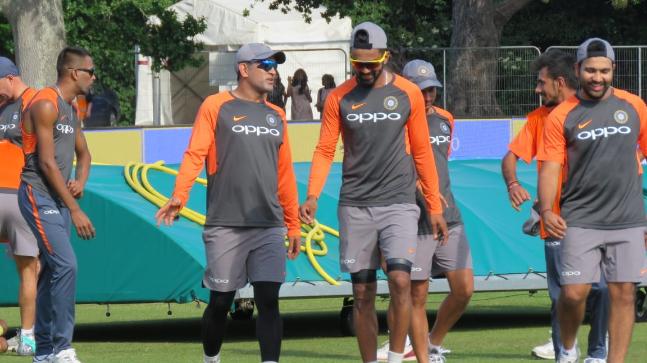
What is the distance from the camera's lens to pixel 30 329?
1122 centimetres

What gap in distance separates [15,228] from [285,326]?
3.75m

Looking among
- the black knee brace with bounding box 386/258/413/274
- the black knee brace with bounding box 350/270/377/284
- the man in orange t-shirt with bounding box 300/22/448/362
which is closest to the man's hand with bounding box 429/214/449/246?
the man in orange t-shirt with bounding box 300/22/448/362

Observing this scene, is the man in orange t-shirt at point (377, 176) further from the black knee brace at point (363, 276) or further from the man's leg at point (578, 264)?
the man's leg at point (578, 264)

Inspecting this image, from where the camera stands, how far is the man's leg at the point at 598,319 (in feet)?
31.3

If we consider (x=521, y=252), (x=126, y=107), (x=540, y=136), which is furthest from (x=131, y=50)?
(x=540, y=136)

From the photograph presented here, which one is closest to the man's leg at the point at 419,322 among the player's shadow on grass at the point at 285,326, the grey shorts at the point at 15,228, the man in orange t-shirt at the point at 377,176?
the man in orange t-shirt at the point at 377,176

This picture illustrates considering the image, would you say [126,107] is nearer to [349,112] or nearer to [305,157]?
[305,157]

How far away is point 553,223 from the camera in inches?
347

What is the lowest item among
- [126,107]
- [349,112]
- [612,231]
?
[126,107]

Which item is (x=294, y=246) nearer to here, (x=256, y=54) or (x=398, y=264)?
(x=398, y=264)

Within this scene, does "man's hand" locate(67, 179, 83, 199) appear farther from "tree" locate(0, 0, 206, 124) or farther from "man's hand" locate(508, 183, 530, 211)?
"tree" locate(0, 0, 206, 124)

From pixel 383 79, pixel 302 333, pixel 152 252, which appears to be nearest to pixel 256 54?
pixel 383 79

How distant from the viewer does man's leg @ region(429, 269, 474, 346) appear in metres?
10.7

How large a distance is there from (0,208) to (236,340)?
2.61m
